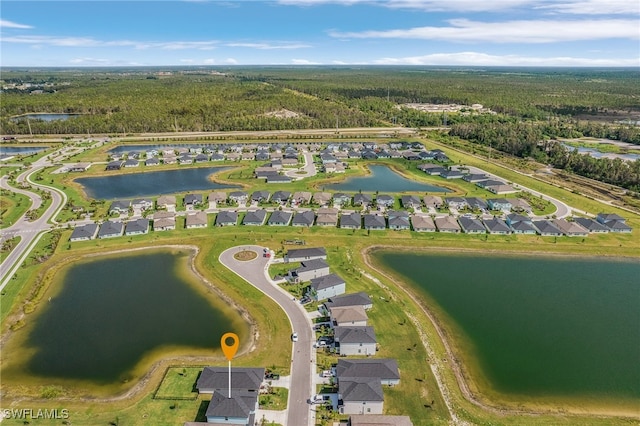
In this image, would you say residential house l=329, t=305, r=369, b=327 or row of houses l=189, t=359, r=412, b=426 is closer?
row of houses l=189, t=359, r=412, b=426

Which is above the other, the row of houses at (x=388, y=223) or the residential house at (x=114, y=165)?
the residential house at (x=114, y=165)

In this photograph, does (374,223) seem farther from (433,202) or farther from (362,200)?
(433,202)

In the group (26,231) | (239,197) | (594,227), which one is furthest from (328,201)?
(26,231)

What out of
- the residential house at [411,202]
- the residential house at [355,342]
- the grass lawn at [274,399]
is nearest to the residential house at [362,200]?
the residential house at [411,202]

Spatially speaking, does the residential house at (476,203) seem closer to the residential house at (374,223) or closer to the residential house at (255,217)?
the residential house at (374,223)

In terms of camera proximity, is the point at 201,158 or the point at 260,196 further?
the point at 201,158

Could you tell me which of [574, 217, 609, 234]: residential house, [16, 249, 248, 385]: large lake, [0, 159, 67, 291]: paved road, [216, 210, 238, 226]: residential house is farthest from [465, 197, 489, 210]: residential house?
[0, 159, 67, 291]: paved road

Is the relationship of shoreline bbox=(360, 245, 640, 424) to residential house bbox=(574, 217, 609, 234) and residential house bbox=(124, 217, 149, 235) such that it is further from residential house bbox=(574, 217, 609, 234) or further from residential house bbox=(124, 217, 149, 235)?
residential house bbox=(124, 217, 149, 235)
